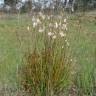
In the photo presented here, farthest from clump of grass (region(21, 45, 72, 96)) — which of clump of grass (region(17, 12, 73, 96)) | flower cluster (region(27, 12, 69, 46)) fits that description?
flower cluster (region(27, 12, 69, 46))

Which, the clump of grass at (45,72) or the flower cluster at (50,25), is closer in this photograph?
the clump of grass at (45,72)

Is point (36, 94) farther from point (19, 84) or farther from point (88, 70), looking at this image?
point (88, 70)

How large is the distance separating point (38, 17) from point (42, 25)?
0.14m

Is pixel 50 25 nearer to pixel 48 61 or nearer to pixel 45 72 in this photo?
pixel 48 61

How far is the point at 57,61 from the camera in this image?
188 inches

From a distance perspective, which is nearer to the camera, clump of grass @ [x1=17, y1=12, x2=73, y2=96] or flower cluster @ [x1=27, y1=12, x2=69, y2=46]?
clump of grass @ [x1=17, y1=12, x2=73, y2=96]

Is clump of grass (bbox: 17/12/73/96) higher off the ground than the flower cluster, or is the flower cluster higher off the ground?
the flower cluster

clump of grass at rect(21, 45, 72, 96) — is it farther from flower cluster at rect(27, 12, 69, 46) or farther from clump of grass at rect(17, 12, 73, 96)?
flower cluster at rect(27, 12, 69, 46)

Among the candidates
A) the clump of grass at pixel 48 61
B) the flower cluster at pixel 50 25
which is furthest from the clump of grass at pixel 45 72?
the flower cluster at pixel 50 25

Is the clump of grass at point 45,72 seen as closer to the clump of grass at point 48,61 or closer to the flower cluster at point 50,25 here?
the clump of grass at point 48,61

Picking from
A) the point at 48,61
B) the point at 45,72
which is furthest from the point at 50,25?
the point at 45,72

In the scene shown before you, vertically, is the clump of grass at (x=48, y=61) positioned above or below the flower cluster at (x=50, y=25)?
below

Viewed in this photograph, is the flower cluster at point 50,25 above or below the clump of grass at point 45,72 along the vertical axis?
above

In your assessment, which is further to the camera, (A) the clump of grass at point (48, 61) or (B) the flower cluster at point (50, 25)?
(B) the flower cluster at point (50, 25)
